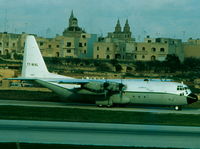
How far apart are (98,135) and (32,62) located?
1066 inches

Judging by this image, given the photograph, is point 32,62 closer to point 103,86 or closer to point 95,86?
point 95,86

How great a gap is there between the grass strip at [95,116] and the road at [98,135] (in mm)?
4920

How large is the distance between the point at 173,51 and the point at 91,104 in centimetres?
10247

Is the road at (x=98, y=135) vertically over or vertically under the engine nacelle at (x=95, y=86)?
under

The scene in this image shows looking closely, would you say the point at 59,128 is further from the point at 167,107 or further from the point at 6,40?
the point at 6,40

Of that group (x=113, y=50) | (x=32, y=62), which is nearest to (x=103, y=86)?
(x=32, y=62)

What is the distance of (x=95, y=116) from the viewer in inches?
1507

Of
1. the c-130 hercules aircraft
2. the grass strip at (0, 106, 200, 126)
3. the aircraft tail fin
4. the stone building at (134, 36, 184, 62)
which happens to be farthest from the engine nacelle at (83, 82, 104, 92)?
the stone building at (134, 36, 184, 62)

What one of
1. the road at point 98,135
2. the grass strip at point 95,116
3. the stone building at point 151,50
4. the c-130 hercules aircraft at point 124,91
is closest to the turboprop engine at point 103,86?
the c-130 hercules aircraft at point 124,91

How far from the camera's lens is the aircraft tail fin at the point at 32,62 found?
5128cm

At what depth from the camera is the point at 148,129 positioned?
2978cm

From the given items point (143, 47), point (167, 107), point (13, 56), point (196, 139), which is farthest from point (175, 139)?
point (143, 47)

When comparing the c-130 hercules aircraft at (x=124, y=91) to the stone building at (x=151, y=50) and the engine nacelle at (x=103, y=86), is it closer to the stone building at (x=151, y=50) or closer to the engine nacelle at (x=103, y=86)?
the engine nacelle at (x=103, y=86)

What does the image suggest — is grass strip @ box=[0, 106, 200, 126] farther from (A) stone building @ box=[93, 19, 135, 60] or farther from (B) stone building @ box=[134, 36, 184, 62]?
(B) stone building @ box=[134, 36, 184, 62]
